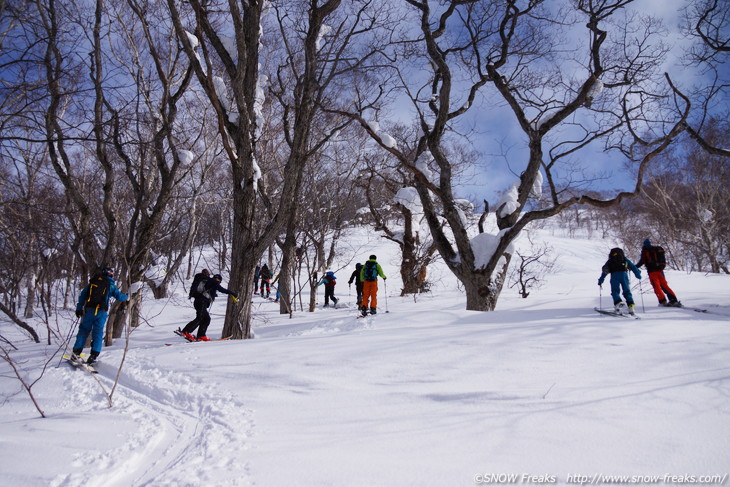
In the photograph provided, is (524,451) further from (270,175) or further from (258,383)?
(270,175)

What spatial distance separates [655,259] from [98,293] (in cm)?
1047

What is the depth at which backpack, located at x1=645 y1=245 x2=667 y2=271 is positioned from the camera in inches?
303

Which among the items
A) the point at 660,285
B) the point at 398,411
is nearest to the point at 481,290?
the point at 660,285

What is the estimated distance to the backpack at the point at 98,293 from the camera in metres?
6.01

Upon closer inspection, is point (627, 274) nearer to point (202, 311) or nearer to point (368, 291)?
point (368, 291)

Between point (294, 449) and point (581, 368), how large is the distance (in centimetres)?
278

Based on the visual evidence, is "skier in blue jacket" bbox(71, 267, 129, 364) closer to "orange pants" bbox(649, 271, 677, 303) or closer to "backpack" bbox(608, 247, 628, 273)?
"backpack" bbox(608, 247, 628, 273)

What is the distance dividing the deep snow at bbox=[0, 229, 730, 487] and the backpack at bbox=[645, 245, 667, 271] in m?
3.04

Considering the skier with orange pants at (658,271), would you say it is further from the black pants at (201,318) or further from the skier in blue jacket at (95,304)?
the skier in blue jacket at (95,304)

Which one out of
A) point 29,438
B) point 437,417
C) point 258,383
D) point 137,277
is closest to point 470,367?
point 437,417

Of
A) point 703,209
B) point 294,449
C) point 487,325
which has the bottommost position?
point 294,449

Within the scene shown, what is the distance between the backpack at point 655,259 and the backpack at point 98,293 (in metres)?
10.3

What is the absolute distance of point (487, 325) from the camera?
5379mm

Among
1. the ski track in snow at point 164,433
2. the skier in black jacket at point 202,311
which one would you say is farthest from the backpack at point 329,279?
the ski track in snow at point 164,433
